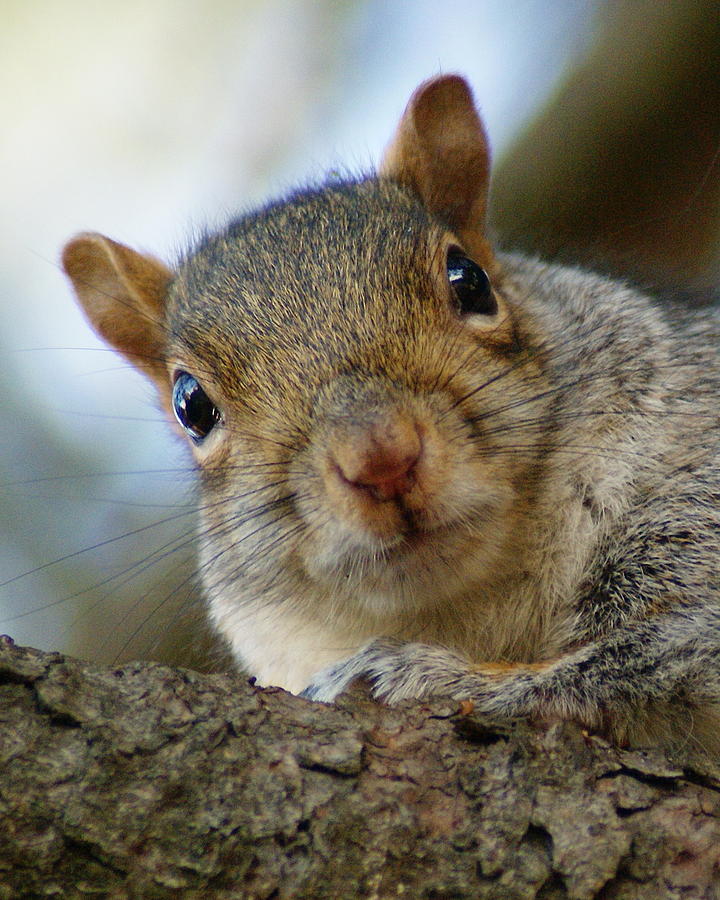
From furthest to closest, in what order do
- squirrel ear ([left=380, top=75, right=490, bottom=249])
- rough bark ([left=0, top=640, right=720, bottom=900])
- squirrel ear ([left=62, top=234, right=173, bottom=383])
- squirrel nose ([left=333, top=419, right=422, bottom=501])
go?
squirrel ear ([left=62, top=234, right=173, bottom=383]) → squirrel ear ([left=380, top=75, right=490, bottom=249]) → squirrel nose ([left=333, top=419, right=422, bottom=501]) → rough bark ([left=0, top=640, right=720, bottom=900])

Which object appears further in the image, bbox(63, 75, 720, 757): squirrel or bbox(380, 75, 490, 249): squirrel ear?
bbox(380, 75, 490, 249): squirrel ear

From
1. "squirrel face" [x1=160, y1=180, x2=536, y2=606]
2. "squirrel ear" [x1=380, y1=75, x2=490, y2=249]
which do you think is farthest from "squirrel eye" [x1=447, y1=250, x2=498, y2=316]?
"squirrel ear" [x1=380, y1=75, x2=490, y2=249]

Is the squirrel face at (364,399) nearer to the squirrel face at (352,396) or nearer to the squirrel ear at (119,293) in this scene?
the squirrel face at (352,396)

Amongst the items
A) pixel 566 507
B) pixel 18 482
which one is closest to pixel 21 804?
→ pixel 566 507

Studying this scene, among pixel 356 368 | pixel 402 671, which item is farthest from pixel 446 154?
pixel 402 671

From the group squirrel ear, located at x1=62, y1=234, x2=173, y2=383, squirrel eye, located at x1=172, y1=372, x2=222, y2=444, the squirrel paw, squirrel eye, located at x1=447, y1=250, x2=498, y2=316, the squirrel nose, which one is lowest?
the squirrel paw

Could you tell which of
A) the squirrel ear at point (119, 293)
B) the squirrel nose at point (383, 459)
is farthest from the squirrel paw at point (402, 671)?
the squirrel ear at point (119, 293)

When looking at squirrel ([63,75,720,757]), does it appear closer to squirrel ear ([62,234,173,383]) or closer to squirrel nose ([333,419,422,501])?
squirrel nose ([333,419,422,501])

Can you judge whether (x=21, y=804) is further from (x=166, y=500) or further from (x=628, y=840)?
(x=166, y=500)
